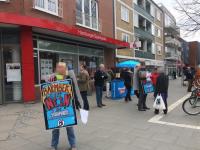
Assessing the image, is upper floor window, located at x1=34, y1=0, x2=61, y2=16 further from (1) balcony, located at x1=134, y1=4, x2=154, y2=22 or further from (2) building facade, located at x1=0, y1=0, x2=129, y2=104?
(1) balcony, located at x1=134, y1=4, x2=154, y2=22

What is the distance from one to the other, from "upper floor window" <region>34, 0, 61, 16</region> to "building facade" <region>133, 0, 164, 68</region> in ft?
57.1

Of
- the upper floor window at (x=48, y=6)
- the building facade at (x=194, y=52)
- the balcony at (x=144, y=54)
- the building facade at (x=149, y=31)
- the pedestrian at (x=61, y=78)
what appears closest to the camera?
the pedestrian at (x=61, y=78)

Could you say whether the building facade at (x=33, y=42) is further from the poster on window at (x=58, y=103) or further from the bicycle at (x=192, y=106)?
the bicycle at (x=192, y=106)

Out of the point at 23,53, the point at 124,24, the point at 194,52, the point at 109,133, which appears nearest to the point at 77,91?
the point at 109,133

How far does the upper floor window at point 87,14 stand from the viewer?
1694 centimetres

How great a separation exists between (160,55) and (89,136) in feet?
129

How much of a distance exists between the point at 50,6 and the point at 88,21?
4.31m

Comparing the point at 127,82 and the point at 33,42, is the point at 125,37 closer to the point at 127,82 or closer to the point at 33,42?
the point at 127,82

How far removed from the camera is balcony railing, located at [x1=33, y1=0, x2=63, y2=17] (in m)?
13.0

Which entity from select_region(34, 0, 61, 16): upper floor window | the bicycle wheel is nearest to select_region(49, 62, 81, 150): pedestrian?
the bicycle wheel

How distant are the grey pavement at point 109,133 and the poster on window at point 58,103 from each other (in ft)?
2.41

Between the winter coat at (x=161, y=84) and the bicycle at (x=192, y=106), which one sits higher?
the winter coat at (x=161, y=84)

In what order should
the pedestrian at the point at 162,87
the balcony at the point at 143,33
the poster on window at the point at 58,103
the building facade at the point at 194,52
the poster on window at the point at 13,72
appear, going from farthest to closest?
the building facade at the point at 194,52
the balcony at the point at 143,33
the poster on window at the point at 13,72
the pedestrian at the point at 162,87
the poster on window at the point at 58,103

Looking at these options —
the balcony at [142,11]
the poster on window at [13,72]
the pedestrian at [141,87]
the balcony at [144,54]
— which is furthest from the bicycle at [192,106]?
the balcony at [142,11]
